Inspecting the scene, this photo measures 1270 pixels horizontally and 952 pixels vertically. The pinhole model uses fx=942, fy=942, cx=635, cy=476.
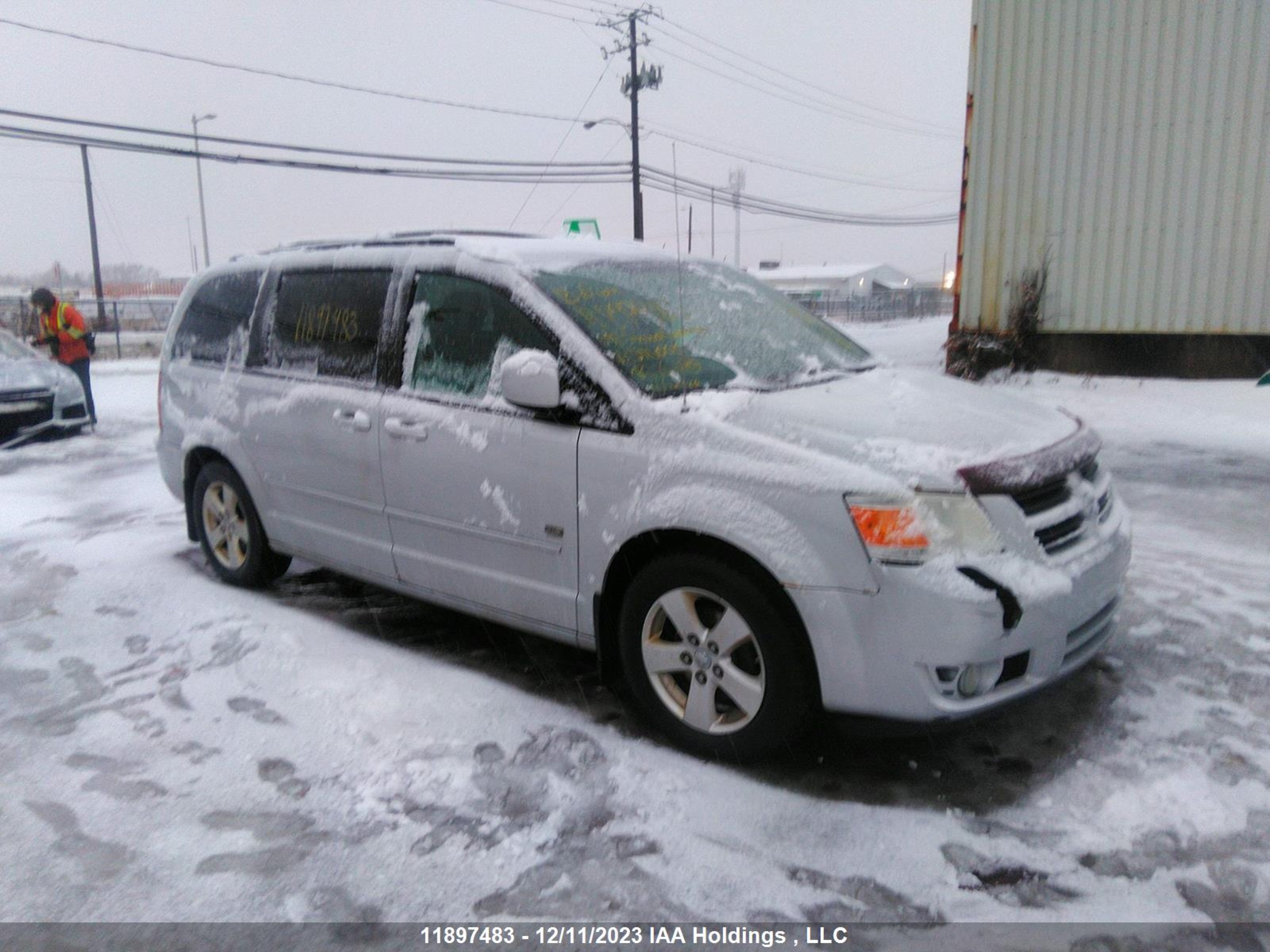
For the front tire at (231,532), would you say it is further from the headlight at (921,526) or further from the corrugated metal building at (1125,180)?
the corrugated metal building at (1125,180)

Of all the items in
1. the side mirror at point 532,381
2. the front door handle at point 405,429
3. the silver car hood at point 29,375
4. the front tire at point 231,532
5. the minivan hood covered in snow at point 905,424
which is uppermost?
the side mirror at point 532,381

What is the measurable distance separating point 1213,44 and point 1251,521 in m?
7.89

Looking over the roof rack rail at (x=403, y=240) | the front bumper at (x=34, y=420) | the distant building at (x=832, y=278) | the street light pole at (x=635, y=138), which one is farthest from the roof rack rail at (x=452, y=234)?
the distant building at (x=832, y=278)

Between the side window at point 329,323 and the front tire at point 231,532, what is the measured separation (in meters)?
0.76

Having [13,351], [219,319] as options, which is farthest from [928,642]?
[13,351]

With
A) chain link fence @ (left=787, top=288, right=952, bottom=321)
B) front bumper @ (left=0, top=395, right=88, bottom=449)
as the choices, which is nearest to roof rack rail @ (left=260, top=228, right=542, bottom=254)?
front bumper @ (left=0, top=395, right=88, bottom=449)

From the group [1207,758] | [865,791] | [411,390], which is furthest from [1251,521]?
[411,390]

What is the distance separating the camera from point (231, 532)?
497 cm

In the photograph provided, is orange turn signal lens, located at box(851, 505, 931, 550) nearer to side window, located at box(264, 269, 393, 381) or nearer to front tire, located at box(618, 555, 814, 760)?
front tire, located at box(618, 555, 814, 760)

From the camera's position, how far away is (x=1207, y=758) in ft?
10.2

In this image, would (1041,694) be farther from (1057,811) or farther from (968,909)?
(968,909)

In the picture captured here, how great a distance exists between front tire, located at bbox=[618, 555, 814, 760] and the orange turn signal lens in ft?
1.21

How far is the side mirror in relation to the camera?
3.21 m

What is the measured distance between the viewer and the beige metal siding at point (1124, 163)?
11.0 m
